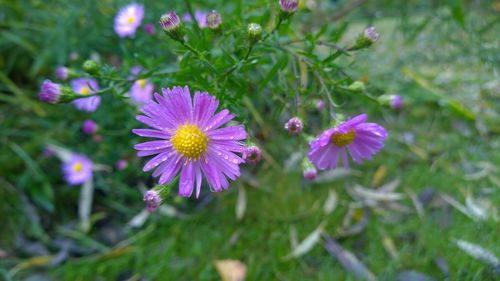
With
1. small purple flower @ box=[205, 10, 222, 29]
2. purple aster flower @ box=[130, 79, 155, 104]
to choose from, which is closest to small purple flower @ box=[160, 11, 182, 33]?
small purple flower @ box=[205, 10, 222, 29]

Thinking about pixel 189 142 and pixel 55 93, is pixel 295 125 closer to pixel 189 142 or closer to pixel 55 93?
pixel 189 142

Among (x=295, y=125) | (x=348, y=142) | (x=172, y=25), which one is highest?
(x=172, y=25)

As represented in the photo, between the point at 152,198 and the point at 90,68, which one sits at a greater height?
the point at 90,68

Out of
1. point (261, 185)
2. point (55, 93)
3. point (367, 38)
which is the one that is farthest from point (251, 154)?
point (261, 185)

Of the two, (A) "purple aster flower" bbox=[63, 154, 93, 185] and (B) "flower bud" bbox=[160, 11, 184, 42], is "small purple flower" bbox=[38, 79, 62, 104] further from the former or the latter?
(A) "purple aster flower" bbox=[63, 154, 93, 185]

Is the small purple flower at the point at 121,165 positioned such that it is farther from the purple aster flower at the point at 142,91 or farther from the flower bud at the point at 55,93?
the flower bud at the point at 55,93

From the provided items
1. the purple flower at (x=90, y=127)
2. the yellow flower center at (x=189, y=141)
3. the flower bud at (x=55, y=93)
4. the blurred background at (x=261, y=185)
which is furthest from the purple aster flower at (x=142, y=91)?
the yellow flower center at (x=189, y=141)
